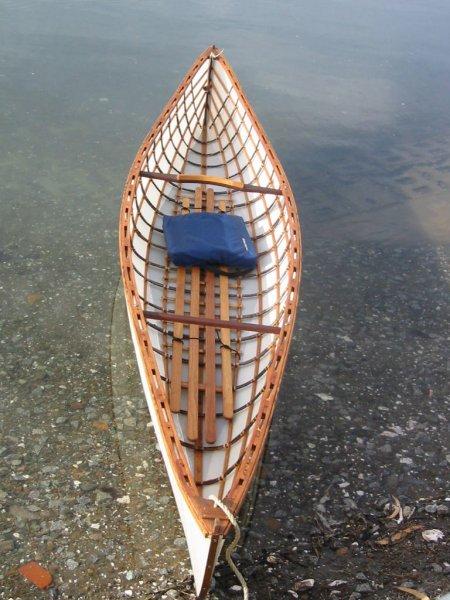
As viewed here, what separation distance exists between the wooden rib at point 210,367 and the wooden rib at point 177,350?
28cm

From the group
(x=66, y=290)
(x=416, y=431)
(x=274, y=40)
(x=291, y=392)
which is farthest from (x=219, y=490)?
(x=274, y=40)

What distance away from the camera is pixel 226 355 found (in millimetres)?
6699

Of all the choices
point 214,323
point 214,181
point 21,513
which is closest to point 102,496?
point 21,513

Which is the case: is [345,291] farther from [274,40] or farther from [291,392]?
[274,40]

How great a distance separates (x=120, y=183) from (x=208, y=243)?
4057 mm

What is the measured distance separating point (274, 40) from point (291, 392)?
52.0 ft

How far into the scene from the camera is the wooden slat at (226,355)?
6094mm

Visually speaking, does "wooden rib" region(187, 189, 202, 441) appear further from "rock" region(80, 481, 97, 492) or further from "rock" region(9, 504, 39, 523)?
"rock" region(9, 504, 39, 523)

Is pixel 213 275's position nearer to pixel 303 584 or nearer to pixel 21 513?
pixel 21 513

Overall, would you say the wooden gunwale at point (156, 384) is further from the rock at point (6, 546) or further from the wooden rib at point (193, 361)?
the rock at point (6, 546)

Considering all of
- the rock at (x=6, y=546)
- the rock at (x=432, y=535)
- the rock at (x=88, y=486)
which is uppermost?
the rock at (x=88, y=486)

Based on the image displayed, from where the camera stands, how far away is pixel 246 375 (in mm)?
6531

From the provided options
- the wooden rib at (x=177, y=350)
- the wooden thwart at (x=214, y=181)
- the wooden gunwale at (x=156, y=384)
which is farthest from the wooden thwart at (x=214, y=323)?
the wooden thwart at (x=214, y=181)

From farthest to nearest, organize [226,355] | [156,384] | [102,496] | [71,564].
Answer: [226,355] → [102,496] → [156,384] → [71,564]
